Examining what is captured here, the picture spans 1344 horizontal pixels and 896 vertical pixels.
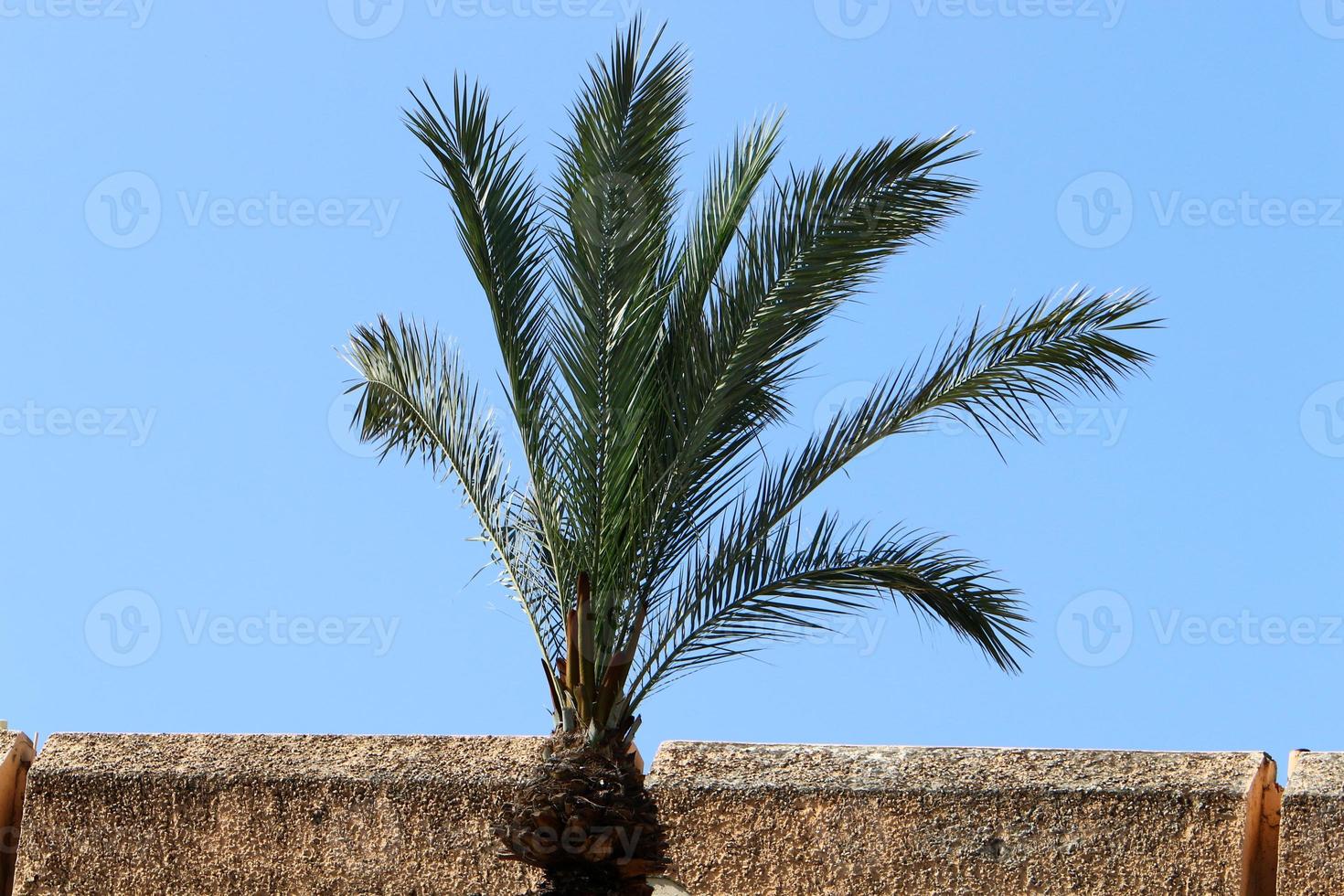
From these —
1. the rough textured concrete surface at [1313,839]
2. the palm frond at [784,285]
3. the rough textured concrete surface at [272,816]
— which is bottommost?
the rough textured concrete surface at [1313,839]

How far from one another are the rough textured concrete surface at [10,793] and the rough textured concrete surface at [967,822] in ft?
10.7

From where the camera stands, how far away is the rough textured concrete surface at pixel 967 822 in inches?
259

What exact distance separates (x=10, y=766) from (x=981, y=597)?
15.9 ft

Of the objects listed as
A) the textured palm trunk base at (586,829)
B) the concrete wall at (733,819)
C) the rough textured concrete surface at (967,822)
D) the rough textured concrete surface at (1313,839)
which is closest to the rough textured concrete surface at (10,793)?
the concrete wall at (733,819)

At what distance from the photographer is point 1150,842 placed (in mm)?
6625

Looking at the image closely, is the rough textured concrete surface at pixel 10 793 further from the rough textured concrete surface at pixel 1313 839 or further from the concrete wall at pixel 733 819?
the rough textured concrete surface at pixel 1313 839

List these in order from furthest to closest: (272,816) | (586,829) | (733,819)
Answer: (272,816) < (733,819) < (586,829)

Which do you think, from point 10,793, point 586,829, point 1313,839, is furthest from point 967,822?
point 10,793

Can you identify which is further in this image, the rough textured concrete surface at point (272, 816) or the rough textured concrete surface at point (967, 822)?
the rough textured concrete surface at point (272, 816)

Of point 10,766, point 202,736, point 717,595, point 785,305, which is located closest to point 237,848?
point 202,736

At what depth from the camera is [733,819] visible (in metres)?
7.02

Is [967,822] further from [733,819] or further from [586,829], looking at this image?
[586,829]

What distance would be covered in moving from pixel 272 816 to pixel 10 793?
4.77 feet

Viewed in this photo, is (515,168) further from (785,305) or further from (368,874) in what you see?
(368,874)
